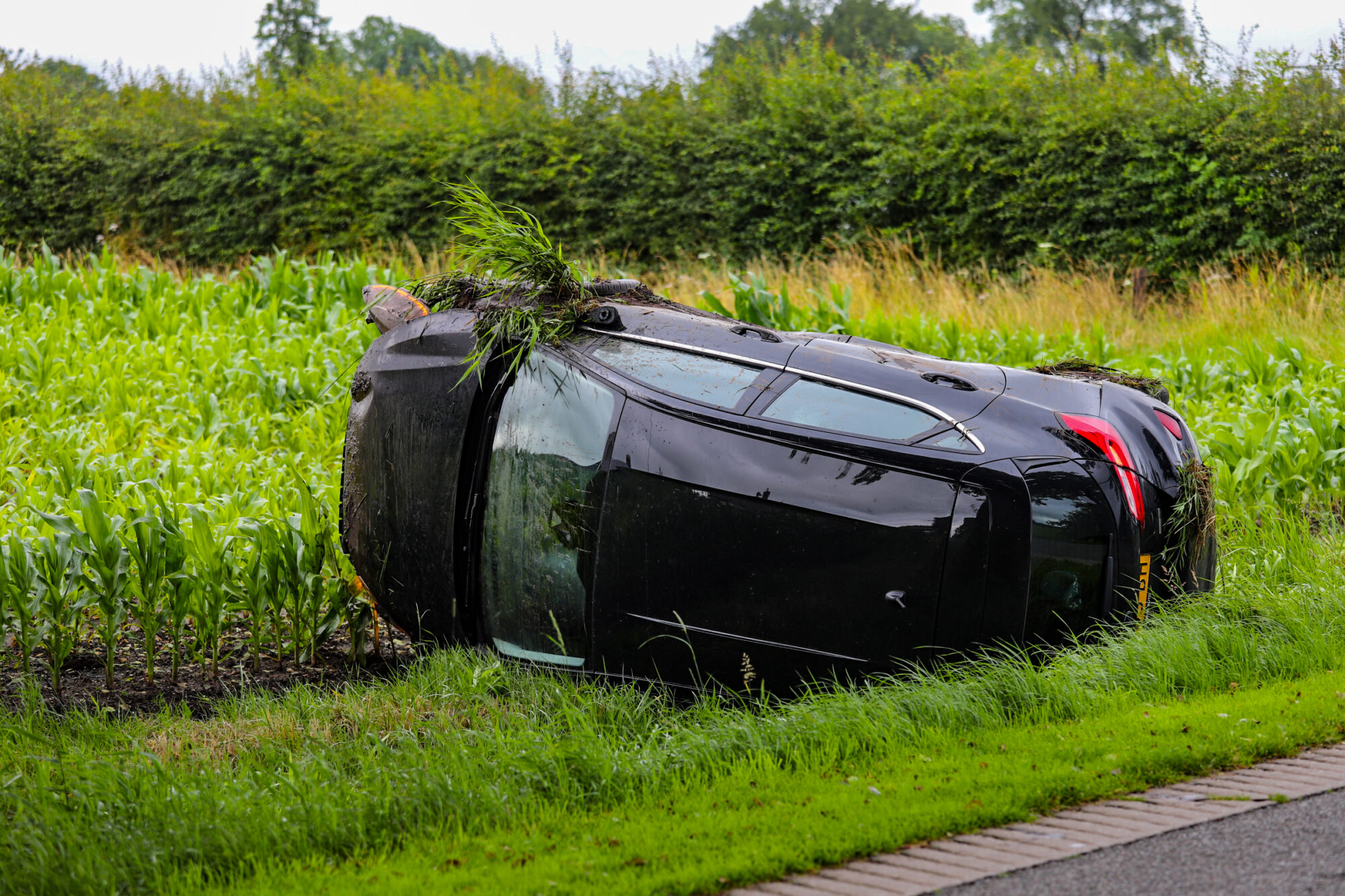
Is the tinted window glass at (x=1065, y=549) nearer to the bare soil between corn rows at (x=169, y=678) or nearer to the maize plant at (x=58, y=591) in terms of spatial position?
the bare soil between corn rows at (x=169, y=678)

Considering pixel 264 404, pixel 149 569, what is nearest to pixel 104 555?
pixel 149 569

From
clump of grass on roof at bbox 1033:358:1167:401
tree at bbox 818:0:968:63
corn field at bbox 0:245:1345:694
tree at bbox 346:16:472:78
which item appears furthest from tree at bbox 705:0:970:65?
clump of grass on roof at bbox 1033:358:1167:401

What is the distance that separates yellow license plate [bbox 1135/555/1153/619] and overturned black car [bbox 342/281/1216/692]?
0.5 inches

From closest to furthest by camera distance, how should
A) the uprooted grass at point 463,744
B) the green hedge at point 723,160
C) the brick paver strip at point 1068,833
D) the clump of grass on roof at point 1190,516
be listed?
1. the brick paver strip at point 1068,833
2. the uprooted grass at point 463,744
3. the clump of grass on roof at point 1190,516
4. the green hedge at point 723,160

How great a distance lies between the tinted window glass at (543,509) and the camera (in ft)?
14.0

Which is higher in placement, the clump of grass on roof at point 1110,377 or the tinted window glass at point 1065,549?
the clump of grass on roof at point 1110,377

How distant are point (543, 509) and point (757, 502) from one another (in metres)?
0.88

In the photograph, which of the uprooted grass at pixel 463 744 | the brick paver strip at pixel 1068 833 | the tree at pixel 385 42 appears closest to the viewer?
the brick paver strip at pixel 1068 833

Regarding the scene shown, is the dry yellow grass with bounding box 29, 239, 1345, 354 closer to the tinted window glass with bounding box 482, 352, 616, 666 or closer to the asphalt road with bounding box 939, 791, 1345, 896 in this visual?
the tinted window glass with bounding box 482, 352, 616, 666

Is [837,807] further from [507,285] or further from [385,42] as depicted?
[385,42]

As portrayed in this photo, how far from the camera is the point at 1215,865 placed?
2.86 m

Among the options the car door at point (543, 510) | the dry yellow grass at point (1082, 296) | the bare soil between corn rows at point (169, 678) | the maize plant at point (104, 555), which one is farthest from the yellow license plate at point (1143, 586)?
the dry yellow grass at point (1082, 296)

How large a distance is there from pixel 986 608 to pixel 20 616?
3944 millimetres

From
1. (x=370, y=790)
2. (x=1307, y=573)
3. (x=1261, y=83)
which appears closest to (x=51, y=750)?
(x=370, y=790)
